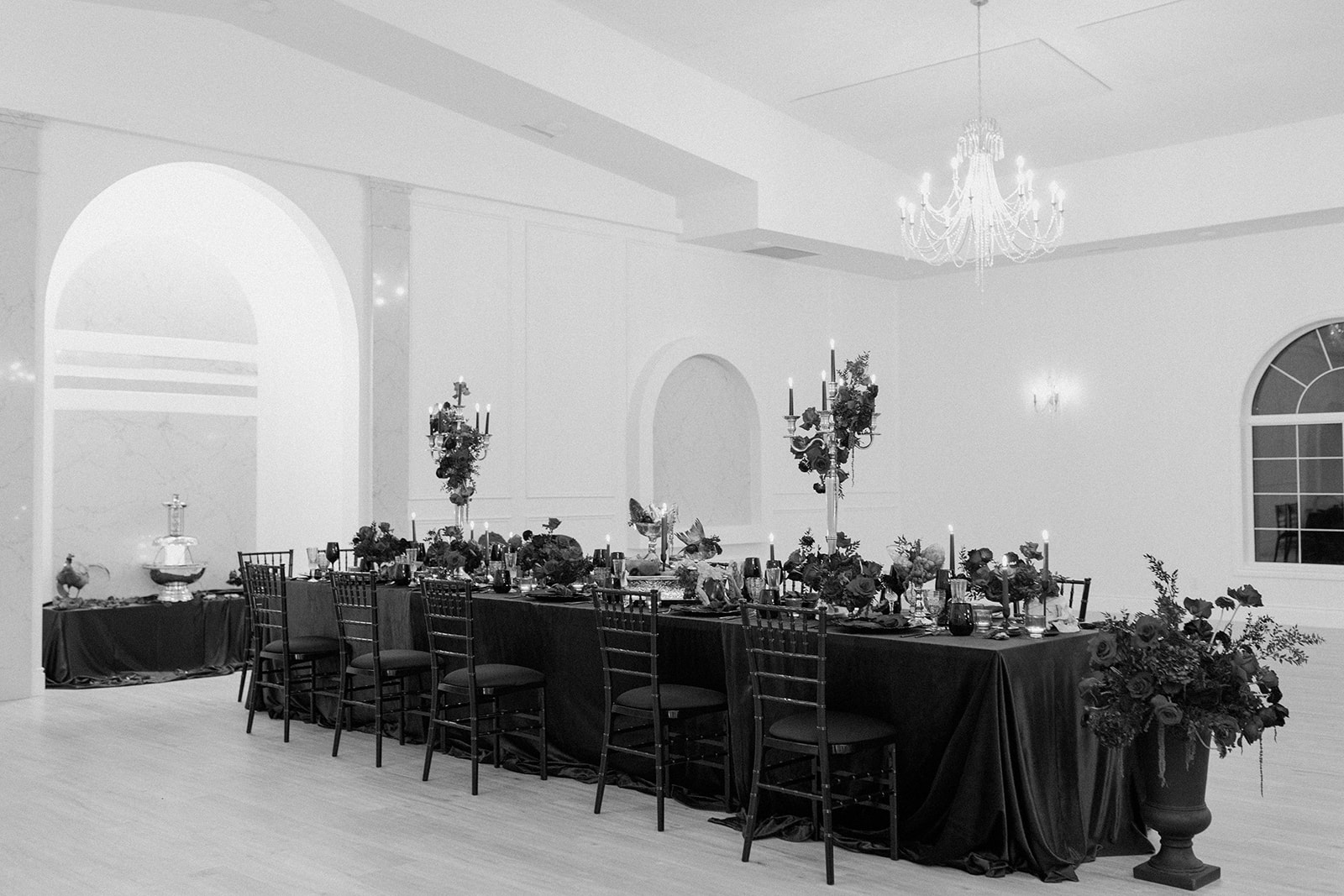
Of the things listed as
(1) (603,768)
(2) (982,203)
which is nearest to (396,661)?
(1) (603,768)

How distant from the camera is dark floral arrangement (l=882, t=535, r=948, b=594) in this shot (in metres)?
5.16

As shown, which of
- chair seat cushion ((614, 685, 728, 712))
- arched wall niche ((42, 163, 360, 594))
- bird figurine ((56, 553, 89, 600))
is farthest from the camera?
arched wall niche ((42, 163, 360, 594))

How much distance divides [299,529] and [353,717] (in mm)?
4196

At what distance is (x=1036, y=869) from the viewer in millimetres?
4465

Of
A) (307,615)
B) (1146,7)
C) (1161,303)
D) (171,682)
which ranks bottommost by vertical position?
(171,682)

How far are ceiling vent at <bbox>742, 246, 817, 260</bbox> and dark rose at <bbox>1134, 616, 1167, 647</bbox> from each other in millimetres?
8916

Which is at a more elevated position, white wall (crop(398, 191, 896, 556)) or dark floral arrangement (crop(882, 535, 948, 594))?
white wall (crop(398, 191, 896, 556))

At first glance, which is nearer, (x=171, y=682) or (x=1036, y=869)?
(x=1036, y=869)

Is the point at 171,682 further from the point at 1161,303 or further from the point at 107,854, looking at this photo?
the point at 1161,303

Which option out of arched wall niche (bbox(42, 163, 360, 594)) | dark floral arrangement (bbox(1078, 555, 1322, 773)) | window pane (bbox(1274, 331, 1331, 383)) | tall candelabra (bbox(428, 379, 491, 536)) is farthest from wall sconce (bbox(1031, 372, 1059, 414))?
dark floral arrangement (bbox(1078, 555, 1322, 773))

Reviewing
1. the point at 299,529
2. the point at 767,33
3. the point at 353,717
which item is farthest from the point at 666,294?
the point at 353,717

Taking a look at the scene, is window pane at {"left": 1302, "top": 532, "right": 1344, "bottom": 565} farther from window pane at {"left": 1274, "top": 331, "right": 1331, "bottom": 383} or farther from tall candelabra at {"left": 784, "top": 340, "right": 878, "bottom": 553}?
tall candelabra at {"left": 784, "top": 340, "right": 878, "bottom": 553}

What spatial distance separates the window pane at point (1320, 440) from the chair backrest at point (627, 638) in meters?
9.24

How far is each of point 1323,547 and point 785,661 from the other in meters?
9.30
